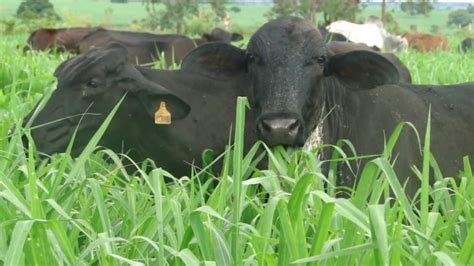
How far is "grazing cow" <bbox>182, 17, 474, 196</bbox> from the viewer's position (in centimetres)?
471

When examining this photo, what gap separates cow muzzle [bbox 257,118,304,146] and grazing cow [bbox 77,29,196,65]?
30.4 ft

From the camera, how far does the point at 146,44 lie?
15039 mm

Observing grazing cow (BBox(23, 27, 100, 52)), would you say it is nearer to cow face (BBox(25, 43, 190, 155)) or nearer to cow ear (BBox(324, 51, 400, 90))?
cow face (BBox(25, 43, 190, 155))

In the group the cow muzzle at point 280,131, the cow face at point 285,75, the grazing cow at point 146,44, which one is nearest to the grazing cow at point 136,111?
the cow face at point 285,75

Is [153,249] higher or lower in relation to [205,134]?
higher

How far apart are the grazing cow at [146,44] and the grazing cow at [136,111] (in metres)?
8.13

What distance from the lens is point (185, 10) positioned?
60531 mm

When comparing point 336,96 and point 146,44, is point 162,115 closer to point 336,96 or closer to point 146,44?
point 336,96

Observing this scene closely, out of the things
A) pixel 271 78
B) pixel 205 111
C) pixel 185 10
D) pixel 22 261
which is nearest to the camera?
pixel 22 261

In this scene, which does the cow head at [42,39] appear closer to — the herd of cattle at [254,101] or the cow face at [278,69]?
the herd of cattle at [254,101]

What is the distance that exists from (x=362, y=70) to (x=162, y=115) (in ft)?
3.45

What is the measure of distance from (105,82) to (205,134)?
0.62 metres

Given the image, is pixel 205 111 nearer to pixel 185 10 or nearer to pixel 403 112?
pixel 403 112

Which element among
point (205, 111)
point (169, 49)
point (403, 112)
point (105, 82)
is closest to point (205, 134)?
point (205, 111)
